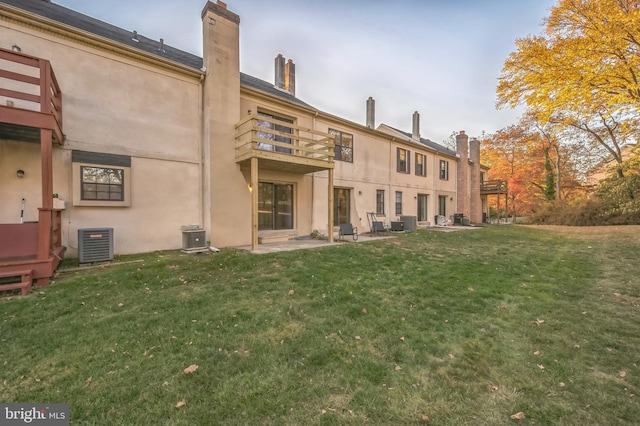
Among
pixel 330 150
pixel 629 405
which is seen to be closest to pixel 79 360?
pixel 629 405

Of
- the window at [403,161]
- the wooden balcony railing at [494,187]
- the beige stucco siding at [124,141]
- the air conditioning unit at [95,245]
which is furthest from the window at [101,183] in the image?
the wooden balcony railing at [494,187]

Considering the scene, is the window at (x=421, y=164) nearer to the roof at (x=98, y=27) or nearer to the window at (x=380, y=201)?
the window at (x=380, y=201)

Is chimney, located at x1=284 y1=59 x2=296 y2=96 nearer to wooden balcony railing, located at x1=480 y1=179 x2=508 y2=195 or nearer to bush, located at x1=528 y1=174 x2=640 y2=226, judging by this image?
bush, located at x1=528 y1=174 x2=640 y2=226

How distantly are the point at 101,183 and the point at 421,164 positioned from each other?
56.0 feet

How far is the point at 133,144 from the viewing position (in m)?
7.66

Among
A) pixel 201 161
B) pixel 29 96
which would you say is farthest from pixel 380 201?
pixel 29 96

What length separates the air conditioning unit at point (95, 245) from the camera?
20.2 ft

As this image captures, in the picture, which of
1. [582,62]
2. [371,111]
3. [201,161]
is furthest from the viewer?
[371,111]

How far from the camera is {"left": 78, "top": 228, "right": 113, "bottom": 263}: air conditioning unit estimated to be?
20.2 ft

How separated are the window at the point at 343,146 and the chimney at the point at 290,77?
328 centimetres

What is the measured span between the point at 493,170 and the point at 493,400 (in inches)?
A: 1327

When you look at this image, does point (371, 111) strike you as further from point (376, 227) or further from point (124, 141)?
point (124, 141)

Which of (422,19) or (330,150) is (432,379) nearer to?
(330,150)

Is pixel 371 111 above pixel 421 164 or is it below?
above
